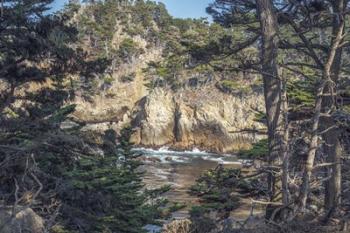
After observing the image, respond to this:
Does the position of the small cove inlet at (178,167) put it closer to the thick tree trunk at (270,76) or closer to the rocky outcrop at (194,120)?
the rocky outcrop at (194,120)

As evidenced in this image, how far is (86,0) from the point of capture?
267 feet

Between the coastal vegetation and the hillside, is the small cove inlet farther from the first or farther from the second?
the coastal vegetation

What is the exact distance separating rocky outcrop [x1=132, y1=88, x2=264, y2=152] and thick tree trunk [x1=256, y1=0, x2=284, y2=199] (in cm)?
4036

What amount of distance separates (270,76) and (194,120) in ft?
148

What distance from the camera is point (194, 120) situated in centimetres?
5081

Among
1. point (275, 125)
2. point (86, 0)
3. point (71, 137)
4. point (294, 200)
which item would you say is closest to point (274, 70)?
point (275, 125)

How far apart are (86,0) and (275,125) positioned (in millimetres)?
80521

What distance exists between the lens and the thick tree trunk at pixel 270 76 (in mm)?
5543

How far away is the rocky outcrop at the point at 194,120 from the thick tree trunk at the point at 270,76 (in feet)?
132

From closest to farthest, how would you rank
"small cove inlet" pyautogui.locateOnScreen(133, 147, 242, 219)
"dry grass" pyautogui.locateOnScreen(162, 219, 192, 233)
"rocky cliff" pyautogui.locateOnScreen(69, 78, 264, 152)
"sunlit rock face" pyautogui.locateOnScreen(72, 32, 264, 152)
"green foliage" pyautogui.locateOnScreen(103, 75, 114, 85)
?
"dry grass" pyautogui.locateOnScreen(162, 219, 192, 233) < "small cove inlet" pyautogui.locateOnScreen(133, 147, 242, 219) < "rocky cliff" pyautogui.locateOnScreen(69, 78, 264, 152) < "sunlit rock face" pyautogui.locateOnScreen(72, 32, 264, 152) < "green foliage" pyautogui.locateOnScreen(103, 75, 114, 85)

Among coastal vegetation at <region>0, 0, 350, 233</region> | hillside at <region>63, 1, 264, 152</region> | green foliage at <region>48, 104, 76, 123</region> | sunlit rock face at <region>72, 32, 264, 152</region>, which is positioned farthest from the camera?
hillside at <region>63, 1, 264, 152</region>

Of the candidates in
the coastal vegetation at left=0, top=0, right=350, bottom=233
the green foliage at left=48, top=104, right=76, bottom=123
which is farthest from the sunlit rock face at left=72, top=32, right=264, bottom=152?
the coastal vegetation at left=0, top=0, right=350, bottom=233

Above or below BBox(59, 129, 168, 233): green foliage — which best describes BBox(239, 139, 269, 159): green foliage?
above

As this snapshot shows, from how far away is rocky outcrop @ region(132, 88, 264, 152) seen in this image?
158 feet
